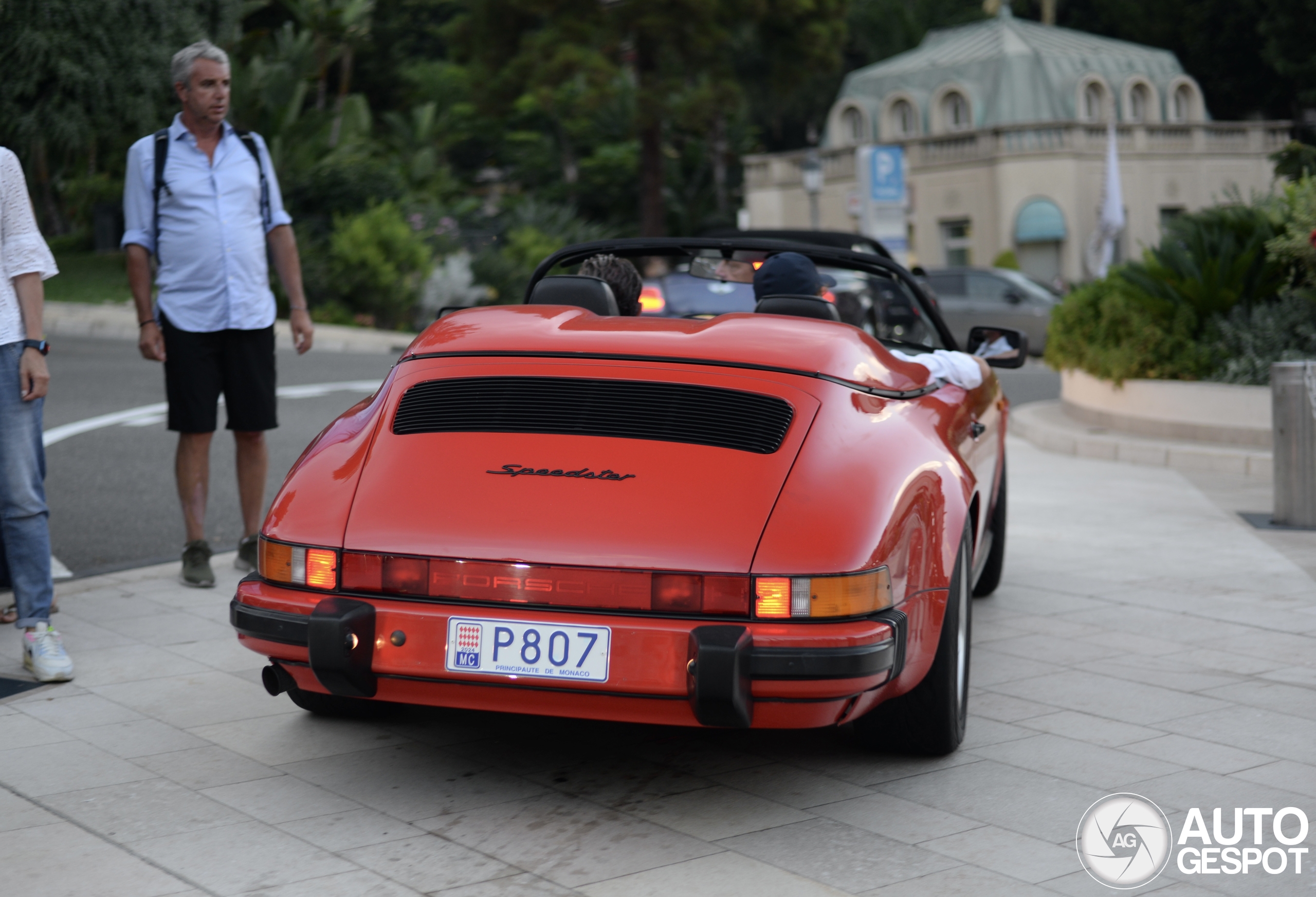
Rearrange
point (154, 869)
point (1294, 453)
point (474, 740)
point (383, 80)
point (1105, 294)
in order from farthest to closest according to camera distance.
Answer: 1. point (383, 80)
2. point (1105, 294)
3. point (1294, 453)
4. point (474, 740)
5. point (154, 869)

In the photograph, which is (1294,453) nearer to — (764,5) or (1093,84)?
(764,5)

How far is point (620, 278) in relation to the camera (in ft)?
16.7

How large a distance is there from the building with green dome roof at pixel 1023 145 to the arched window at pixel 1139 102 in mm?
53

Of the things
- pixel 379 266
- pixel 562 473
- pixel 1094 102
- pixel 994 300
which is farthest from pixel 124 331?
pixel 1094 102

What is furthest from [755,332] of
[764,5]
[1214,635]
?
[764,5]

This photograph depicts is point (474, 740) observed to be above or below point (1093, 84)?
below

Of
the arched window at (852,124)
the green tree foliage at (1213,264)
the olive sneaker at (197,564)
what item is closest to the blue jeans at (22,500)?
the olive sneaker at (197,564)

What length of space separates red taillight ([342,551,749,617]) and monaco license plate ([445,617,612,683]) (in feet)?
0.19

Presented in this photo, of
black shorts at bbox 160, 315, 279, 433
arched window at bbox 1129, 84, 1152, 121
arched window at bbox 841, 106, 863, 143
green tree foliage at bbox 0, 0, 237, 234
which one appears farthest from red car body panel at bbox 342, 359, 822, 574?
arched window at bbox 1129, 84, 1152, 121

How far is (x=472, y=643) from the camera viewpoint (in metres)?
3.41

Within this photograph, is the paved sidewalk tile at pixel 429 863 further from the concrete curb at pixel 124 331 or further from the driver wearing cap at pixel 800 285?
the concrete curb at pixel 124 331

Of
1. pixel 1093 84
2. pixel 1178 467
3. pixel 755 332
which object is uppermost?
pixel 1093 84

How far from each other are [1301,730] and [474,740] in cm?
237

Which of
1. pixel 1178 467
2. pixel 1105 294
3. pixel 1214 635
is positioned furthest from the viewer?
pixel 1105 294
